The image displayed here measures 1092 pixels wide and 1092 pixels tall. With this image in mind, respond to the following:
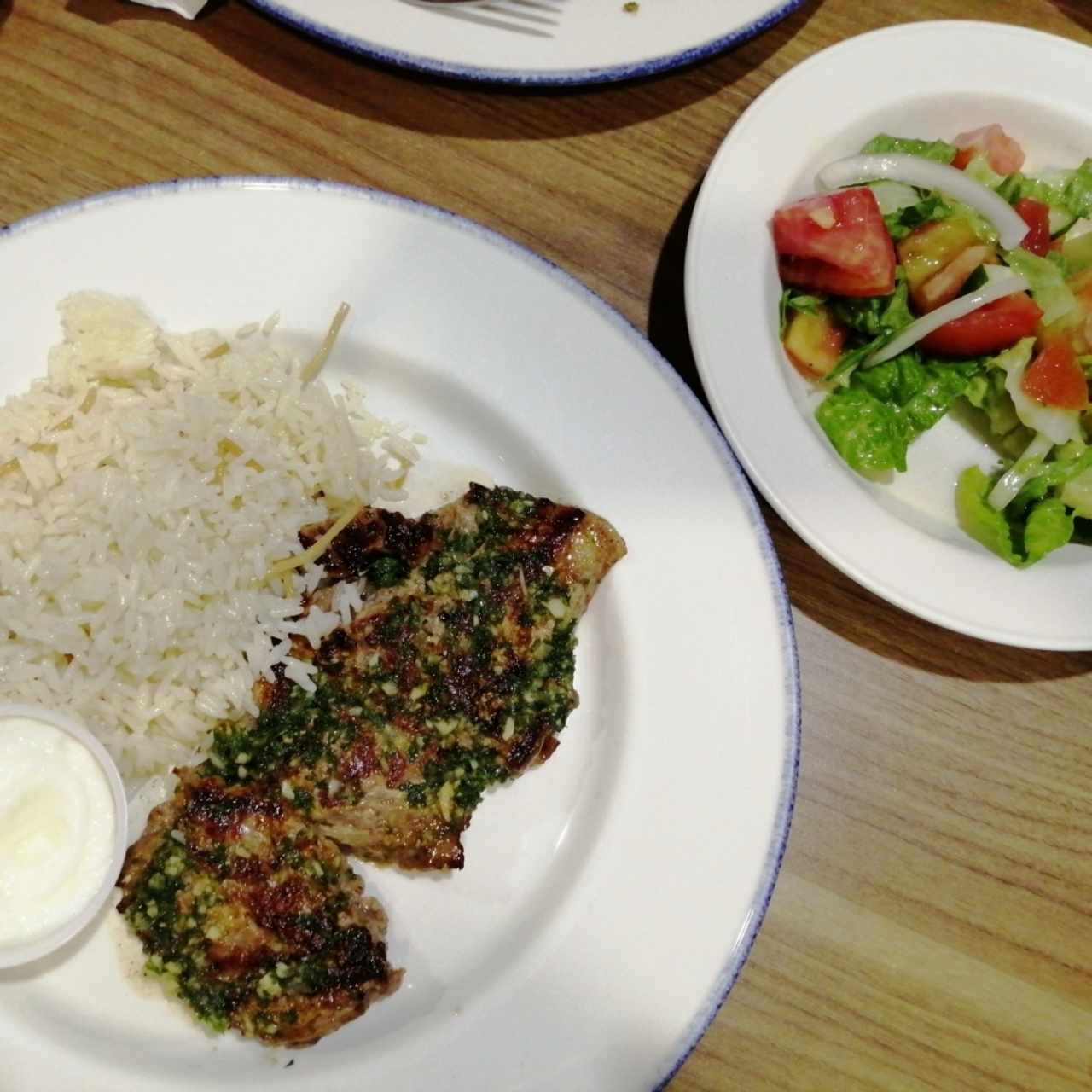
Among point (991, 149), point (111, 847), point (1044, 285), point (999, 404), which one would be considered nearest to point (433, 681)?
point (111, 847)

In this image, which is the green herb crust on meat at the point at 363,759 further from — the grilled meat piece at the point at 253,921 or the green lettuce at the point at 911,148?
the green lettuce at the point at 911,148

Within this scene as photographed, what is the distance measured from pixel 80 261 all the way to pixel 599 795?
1734 millimetres

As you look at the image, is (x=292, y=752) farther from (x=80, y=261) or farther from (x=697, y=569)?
(x=80, y=261)

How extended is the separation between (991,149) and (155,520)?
2.47m

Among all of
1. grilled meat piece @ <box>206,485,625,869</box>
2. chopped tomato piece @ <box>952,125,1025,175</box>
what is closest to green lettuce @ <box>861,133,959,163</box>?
chopped tomato piece @ <box>952,125,1025,175</box>

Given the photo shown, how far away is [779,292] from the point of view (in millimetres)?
2529

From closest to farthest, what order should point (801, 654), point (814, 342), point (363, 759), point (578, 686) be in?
point (363, 759) < point (578, 686) < point (801, 654) < point (814, 342)

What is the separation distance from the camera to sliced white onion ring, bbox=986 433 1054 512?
8.32 feet

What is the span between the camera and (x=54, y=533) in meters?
2.19

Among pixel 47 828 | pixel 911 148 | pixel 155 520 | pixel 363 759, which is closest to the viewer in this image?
pixel 47 828

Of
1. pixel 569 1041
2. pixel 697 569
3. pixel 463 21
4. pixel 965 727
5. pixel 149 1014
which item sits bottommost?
pixel 149 1014

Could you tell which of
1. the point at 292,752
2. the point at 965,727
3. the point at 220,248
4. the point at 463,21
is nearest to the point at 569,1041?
the point at 292,752

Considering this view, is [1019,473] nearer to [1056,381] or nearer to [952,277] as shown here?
[1056,381]

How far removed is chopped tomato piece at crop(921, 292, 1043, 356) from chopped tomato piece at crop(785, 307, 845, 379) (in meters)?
0.25
